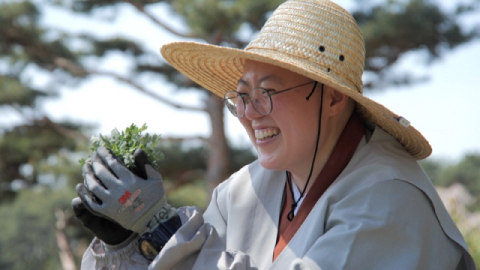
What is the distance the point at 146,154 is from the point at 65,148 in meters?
12.4

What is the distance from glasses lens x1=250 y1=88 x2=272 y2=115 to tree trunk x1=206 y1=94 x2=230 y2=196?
8.70 metres

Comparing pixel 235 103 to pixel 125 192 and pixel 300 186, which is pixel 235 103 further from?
pixel 125 192

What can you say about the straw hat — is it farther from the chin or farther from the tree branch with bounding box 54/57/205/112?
the tree branch with bounding box 54/57/205/112

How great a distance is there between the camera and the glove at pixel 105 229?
6.23 feet

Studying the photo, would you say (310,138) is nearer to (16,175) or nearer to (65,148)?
(65,148)

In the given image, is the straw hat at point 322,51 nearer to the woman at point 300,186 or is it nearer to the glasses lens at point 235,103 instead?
the woman at point 300,186

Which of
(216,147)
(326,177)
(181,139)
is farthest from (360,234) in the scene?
(216,147)

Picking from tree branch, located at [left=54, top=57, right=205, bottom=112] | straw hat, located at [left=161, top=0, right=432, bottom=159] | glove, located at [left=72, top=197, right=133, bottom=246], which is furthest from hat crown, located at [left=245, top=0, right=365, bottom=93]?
tree branch, located at [left=54, top=57, right=205, bottom=112]

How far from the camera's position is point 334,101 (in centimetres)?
216

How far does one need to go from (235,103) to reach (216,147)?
28.4 ft

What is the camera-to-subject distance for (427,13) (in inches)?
347

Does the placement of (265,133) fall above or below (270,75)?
below

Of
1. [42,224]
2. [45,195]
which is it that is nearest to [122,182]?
[45,195]

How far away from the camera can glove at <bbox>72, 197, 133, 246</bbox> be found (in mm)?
1899
